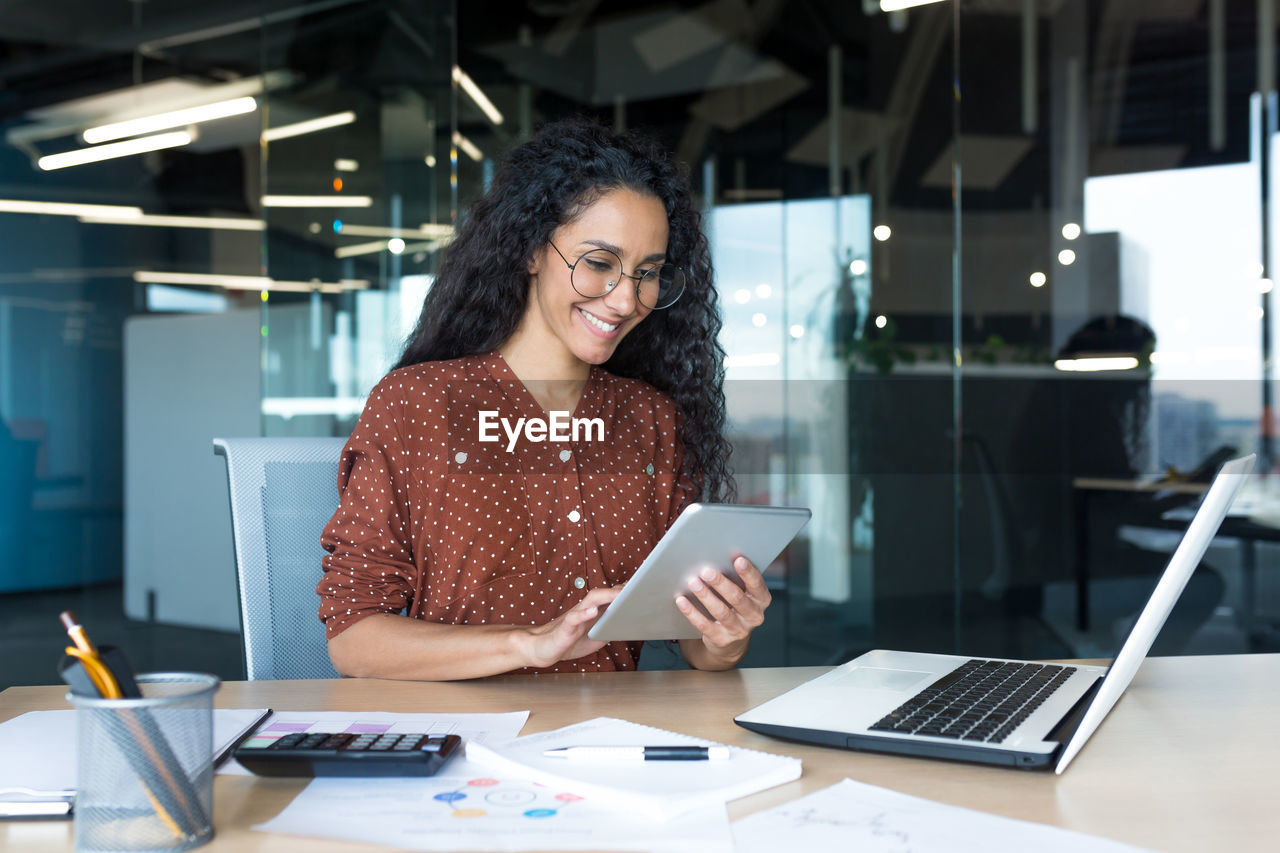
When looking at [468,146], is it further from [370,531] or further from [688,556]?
[688,556]

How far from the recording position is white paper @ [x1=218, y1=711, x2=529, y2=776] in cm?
96

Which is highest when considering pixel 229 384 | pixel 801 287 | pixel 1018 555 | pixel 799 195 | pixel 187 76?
pixel 187 76

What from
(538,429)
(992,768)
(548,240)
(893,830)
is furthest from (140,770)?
(548,240)

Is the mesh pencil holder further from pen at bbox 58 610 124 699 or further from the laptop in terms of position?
the laptop

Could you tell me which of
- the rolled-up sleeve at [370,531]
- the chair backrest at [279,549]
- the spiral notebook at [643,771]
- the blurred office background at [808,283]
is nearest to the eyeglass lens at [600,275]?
the rolled-up sleeve at [370,531]

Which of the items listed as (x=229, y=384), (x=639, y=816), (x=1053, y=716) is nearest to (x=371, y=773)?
(x=639, y=816)

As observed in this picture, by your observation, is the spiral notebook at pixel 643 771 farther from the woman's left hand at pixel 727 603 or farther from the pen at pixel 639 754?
the woman's left hand at pixel 727 603

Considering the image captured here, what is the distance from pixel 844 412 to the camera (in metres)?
3.77

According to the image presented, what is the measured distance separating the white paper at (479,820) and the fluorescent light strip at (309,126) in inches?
135

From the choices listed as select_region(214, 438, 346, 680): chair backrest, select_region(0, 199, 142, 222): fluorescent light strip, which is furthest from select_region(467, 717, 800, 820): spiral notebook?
select_region(0, 199, 142, 222): fluorescent light strip

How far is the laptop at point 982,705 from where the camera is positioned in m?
0.88

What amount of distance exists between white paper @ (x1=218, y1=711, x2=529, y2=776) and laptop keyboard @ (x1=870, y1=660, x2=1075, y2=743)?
1.11 ft

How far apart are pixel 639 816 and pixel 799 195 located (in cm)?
353

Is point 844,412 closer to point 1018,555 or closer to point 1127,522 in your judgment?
point 1018,555
